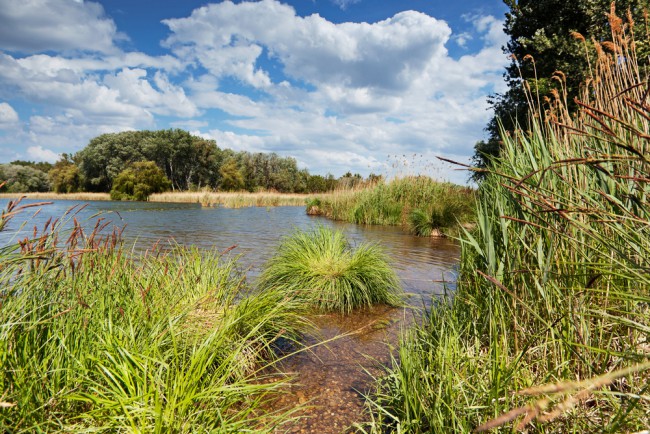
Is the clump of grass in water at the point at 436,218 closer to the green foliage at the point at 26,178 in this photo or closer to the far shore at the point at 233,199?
the far shore at the point at 233,199

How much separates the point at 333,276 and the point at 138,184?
4639cm

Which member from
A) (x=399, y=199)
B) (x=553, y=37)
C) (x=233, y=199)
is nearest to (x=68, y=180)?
(x=233, y=199)

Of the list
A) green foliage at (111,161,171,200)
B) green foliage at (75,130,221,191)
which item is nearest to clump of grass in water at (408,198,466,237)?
green foliage at (111,161,171,200)

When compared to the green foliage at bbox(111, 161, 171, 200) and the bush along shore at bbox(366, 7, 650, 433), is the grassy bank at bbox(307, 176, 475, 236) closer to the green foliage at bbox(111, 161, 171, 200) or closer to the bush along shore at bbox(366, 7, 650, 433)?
the bush along shore at bbox(366, 7, 650, 433)

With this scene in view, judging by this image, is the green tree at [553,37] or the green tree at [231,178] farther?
the green tree at [231,178]

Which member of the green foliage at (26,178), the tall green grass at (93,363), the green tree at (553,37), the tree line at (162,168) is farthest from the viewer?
the green foliage at (26,178)

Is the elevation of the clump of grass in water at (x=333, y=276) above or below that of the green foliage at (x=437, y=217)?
below

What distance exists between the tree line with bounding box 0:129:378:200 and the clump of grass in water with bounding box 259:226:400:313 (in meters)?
46.5

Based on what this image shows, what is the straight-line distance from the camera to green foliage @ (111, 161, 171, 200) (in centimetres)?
4512

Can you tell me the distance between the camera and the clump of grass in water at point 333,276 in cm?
490

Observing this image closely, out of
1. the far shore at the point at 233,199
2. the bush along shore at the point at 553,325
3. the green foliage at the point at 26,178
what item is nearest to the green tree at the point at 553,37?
the bush along shore at the point at 553,325

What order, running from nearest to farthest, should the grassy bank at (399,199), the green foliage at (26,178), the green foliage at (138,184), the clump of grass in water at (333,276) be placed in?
the clump of grass in water at (333,276) → the grassy bank at (399,199) → the green foliage at (138,184) → the green foliage at (26,178)

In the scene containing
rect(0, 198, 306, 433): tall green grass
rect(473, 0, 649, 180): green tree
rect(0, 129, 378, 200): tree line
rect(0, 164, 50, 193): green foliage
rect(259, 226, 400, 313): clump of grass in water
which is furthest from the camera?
rect(0, 164, 50, 193): green foliage

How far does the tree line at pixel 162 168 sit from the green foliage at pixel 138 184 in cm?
28
